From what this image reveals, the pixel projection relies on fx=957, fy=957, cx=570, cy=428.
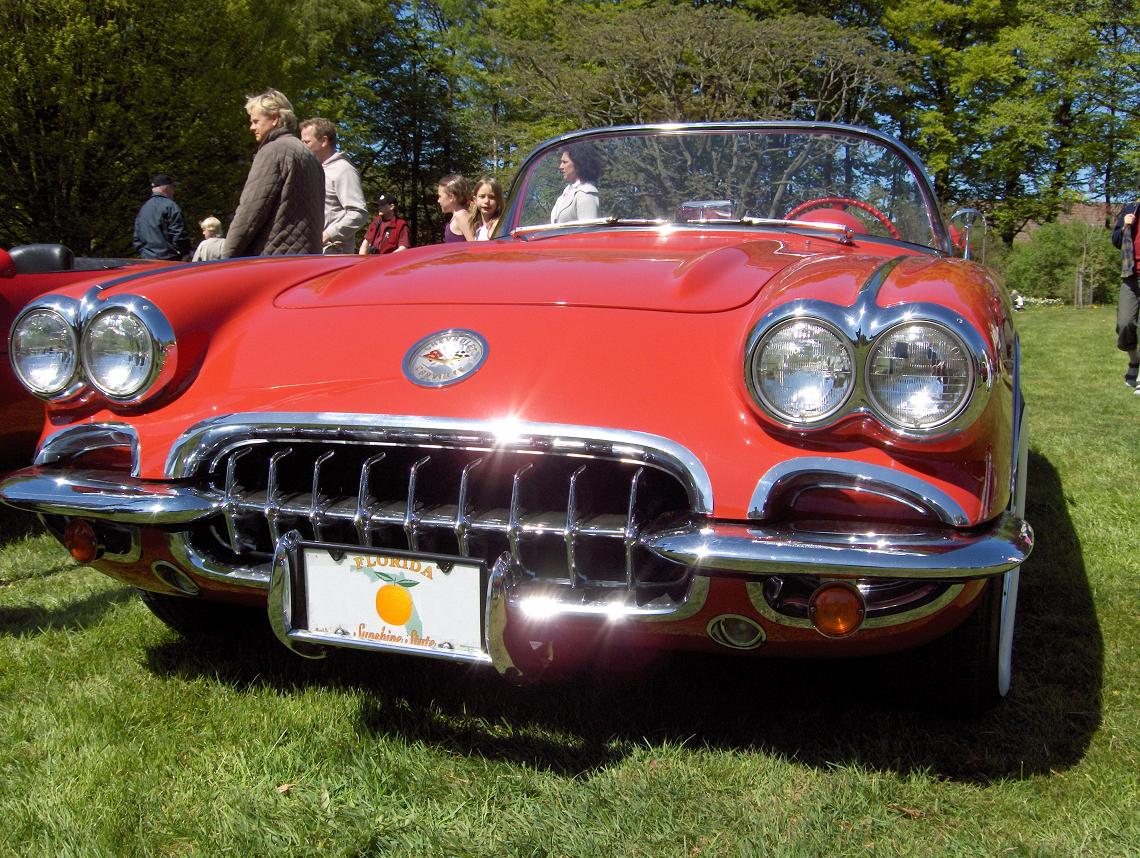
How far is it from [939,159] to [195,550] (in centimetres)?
2836

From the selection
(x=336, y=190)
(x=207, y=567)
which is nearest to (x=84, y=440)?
(x=207, y=567)

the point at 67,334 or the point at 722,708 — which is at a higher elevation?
the point at 67,334

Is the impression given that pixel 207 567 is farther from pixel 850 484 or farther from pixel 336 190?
pixel 336 190

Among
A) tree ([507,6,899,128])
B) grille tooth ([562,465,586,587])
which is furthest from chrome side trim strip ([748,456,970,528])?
tree ([507,6,899,128])

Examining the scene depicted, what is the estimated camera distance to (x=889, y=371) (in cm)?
164

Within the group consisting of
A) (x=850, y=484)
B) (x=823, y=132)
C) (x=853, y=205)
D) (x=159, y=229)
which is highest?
(x=823, y=132)

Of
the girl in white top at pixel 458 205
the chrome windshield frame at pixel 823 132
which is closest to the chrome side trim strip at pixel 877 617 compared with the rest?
the chrome windshield frame at pixel 823 132

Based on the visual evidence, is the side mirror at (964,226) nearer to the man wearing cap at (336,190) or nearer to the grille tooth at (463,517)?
the grille tooth at (463,517)

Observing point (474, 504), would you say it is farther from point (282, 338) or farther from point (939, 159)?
point (939, 159)

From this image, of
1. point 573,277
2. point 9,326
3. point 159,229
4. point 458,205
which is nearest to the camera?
point 573,277

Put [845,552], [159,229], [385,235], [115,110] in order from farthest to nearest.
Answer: [115,110], [385,235], [159,229], [845,552]

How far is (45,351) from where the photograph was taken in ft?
7.06

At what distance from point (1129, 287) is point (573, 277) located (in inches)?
261

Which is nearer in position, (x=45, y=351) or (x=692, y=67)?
(x=45, y=351)
